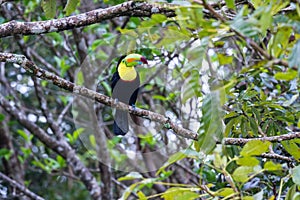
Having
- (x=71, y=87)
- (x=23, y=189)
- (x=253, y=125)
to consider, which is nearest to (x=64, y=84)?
(x=71, y=87)

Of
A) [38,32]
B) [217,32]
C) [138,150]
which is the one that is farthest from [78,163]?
[217,32]

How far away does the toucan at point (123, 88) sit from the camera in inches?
94.5

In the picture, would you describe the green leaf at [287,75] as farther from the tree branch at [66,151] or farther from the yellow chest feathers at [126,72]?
the tree branch at [66,151]

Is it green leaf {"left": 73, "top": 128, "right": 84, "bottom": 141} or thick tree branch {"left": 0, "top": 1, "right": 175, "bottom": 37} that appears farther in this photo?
green leaf {"left": 73, "top": 128, "right": 84, "bottom": 141}

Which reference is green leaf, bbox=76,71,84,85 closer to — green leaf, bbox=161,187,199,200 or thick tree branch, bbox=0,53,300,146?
thick tree branch, bbox=0,53,300,146

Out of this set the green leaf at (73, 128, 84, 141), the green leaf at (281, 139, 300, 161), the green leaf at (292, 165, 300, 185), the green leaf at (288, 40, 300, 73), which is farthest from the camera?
the green leaf at (73, 128, 84, 141)

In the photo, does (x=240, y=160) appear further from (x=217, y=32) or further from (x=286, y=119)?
(x=286, y=119)

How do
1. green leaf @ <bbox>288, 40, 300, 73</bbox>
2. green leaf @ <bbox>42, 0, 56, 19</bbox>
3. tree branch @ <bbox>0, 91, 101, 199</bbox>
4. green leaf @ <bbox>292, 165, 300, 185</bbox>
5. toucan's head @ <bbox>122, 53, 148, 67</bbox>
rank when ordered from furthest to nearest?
tree branch @ <bbox>0, 91, 101, 199</bbox>, toucan's head @ <bbox>122, 53, 148, 67</bbox>, green leaf @ <bbox>42, 0, 56, 19</bbox>, green leaf @ <bbox>292, 165, 300, 185</bbox>, green leaf @ <bbox>288, 40, 300, 73</bbox>

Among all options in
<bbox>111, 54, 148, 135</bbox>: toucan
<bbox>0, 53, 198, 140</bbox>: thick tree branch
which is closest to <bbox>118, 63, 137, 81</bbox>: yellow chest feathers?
<bbox>111, 54, 148, 135</bbox>: toucan

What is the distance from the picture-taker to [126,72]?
95.8 inches

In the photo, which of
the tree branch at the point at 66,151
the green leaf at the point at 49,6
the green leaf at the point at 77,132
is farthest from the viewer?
the green leaf at the point at 77,132

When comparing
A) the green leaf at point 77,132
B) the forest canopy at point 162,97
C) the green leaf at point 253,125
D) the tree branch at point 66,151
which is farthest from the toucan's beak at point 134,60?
the green leaf at point 77,132

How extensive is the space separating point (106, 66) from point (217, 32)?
95.7 inches

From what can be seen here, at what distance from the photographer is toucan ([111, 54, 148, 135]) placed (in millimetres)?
2400
